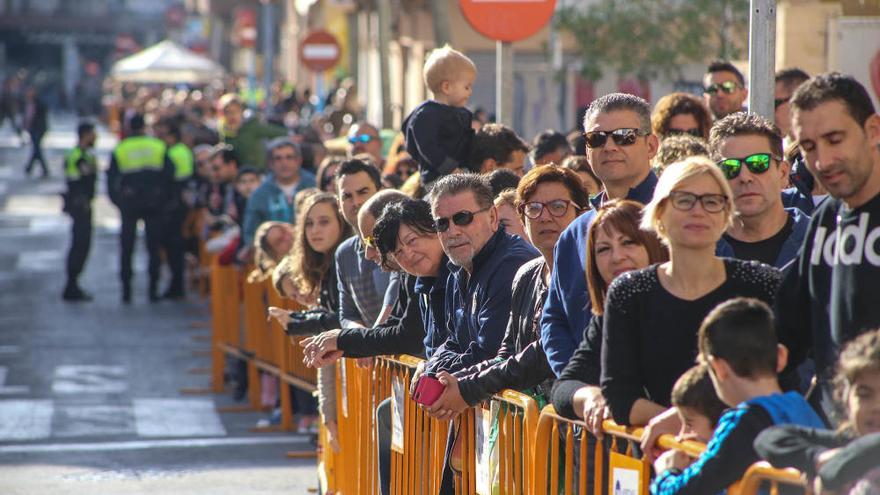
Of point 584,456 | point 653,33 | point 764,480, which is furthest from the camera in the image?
point 653,33

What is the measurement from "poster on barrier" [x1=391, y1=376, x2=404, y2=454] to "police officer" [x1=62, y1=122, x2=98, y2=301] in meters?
13.0

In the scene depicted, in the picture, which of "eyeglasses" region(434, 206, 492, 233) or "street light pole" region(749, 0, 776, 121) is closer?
"eyeglasses" region(434, 206, 492, 233)

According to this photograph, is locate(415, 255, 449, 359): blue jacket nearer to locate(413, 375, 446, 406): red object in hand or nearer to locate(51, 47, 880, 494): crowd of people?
locate(51, 47, 880, 494): crowd of people

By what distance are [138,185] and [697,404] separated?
49.5 feet

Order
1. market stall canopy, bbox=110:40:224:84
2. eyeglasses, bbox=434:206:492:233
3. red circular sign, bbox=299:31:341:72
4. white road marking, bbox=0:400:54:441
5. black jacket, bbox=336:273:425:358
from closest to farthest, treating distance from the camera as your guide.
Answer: eyeglasses, bbox=434:206:492:233 < black jacket, bbox=336:273:425:358 < white road marking, bbox=0:400:54:441 < red circular sign, bbox=299:31:341:72 < market stall canopy, bbox=110:40:224:84

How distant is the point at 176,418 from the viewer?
12367 mm

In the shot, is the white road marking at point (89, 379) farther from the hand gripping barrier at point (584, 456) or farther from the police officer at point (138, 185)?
the hand gripping barrier at point (584, 456)

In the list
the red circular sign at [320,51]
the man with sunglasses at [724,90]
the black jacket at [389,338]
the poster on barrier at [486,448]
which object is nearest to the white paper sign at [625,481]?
the poster on barrier at [486,448]

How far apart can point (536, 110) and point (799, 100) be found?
20960 millimetres

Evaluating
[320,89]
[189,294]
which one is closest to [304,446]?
[189,294]

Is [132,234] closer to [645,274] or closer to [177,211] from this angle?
[177,211]

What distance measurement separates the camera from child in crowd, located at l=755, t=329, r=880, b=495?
12.5 feet

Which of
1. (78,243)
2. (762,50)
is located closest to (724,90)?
(762,50)

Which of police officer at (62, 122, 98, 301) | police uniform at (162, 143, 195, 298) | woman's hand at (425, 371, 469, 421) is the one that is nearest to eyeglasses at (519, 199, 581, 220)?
woman's hand at (425, 371, 469, 421)
